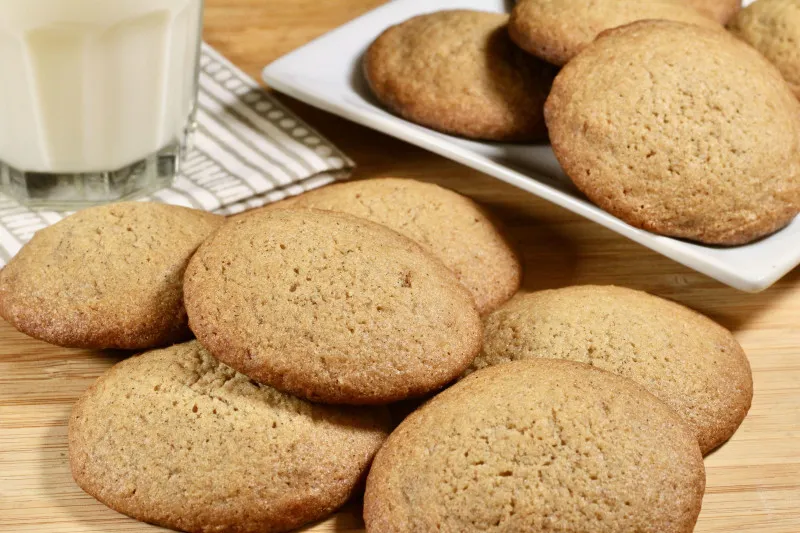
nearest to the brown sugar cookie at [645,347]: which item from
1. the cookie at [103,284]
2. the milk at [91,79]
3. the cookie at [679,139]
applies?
the cookie at [679,139]

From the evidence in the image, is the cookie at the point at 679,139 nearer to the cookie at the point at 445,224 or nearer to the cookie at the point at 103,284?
the cookie at the point at 445,224

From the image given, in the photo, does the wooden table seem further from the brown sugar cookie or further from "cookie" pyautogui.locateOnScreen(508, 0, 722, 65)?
"cookie" pyautogui.locateOnScreen(508, 0, 722, 65)

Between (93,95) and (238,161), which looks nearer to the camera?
(93,95)

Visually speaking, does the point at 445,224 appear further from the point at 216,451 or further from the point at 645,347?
the point at 216,451

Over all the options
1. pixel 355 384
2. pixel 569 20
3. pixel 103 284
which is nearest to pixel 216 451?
→ pixel 355 384

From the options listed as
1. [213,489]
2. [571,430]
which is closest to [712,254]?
[571,430]

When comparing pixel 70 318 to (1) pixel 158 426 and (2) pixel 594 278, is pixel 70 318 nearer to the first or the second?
(1) pixel 158 426

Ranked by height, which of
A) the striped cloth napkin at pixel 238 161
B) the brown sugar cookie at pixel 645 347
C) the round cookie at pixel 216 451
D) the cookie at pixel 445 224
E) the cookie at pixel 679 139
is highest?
the cookie at pixel 679 139

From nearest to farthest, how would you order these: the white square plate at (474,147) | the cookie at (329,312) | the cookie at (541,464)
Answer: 1. the cookie at (541,464)
2. the cookie at (329,312)
3. the white square plate at (474,147)
